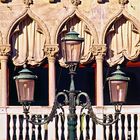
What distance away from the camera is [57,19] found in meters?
21.7

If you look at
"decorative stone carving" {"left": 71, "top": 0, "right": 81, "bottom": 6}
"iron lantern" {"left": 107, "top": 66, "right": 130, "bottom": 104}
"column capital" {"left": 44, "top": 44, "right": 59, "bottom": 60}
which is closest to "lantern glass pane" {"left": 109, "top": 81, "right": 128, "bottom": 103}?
"iron lantern" {"left": 107, "top": 66, "right": 130, "bottom": 104}

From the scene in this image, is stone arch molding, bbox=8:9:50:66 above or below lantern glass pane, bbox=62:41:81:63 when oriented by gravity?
above

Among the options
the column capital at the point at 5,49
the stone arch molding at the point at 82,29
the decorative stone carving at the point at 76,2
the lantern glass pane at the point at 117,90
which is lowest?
the lantern glass pane at the point at 117,90

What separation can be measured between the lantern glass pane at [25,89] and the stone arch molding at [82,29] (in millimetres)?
5839

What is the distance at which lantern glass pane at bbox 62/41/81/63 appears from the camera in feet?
51.7

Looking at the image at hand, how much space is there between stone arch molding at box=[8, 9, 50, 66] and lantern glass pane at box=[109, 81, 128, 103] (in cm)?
609

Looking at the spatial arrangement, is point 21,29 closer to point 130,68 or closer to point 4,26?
point 4,26

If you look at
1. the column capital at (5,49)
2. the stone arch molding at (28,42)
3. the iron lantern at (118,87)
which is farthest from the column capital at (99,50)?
the iron lantern at (118,87)

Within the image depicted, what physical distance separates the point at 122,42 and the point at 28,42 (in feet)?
7.71

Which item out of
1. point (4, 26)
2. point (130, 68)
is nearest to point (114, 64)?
point (130, 68)

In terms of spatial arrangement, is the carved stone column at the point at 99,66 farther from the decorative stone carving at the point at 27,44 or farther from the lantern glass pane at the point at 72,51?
the lantern glass pane at the point at 72,51

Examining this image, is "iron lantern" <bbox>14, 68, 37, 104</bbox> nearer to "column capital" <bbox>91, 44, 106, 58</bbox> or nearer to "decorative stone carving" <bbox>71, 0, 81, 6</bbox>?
"column capital" <bbox>91, 44, 106, 58</bbox>

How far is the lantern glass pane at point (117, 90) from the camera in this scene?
15.9 m

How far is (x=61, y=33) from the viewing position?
71.4ft
